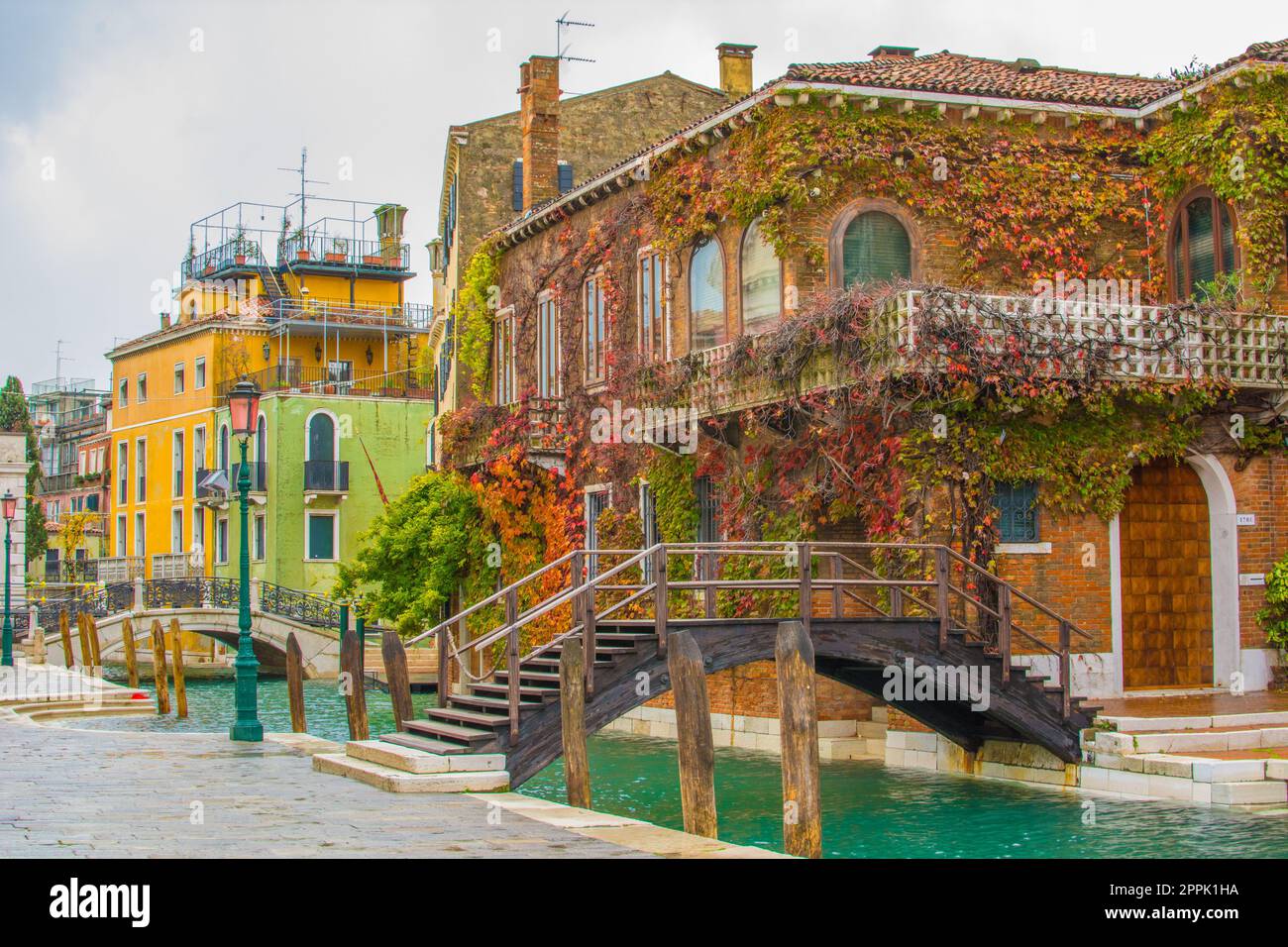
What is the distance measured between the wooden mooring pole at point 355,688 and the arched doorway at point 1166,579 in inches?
353

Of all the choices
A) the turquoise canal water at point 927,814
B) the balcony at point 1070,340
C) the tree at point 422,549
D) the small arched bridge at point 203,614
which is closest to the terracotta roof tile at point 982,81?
the balcony at point 1070,340

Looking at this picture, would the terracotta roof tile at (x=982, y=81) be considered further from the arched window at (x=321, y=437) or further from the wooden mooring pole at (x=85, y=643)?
the arched window at (x=321, y=437)

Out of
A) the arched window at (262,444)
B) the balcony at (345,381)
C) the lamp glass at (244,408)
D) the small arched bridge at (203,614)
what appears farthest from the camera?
the balcony at (345,381)

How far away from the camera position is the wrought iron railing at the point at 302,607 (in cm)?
4100

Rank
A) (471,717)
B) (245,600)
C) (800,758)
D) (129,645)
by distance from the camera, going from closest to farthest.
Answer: (800,758) < (471,717) < (245,600) < (129,645)

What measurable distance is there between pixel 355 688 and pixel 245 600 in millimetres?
1677

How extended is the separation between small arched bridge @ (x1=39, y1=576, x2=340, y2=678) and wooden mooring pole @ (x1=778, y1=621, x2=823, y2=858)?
2805 cm

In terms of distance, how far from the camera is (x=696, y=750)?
12391mm

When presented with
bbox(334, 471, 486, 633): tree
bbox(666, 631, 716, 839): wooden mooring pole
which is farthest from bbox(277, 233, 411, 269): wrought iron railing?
bbox(666, 631, 716, 839): wooden mooring pole

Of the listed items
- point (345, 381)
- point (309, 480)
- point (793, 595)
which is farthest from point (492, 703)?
point (345, 381)

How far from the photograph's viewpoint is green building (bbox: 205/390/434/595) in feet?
147

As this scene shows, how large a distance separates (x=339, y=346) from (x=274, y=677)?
11.7 metres

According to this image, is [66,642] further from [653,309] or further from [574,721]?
[574,721]
